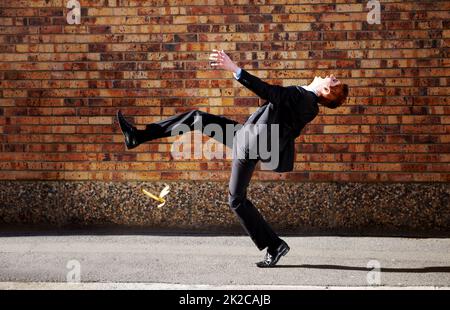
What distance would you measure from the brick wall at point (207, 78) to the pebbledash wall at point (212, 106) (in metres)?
0.01

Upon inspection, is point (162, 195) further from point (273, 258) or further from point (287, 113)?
point (287, 113)

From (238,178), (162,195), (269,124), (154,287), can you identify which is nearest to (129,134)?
(238,178)

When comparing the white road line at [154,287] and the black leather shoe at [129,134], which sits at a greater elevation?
the black leather shoe at [129,134]

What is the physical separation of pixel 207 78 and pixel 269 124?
1963 millimetres

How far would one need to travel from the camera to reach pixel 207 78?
6.63m

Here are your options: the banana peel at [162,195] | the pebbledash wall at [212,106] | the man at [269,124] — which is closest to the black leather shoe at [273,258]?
the man at [269,124]

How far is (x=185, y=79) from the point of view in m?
6.64

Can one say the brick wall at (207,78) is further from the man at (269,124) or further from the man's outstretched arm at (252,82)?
the man's outstretched arm at (252,82)

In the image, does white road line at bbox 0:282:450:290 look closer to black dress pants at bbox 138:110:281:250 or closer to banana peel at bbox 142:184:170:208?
black dress pants at bbox 138:110:281:250

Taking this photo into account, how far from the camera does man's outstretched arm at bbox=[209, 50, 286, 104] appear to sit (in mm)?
4562

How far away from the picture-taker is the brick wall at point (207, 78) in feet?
21.1

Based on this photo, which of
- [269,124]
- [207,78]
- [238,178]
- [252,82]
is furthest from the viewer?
[207,78]

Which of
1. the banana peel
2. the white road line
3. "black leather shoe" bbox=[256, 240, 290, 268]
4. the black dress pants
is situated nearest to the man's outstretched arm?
the black dress pants
